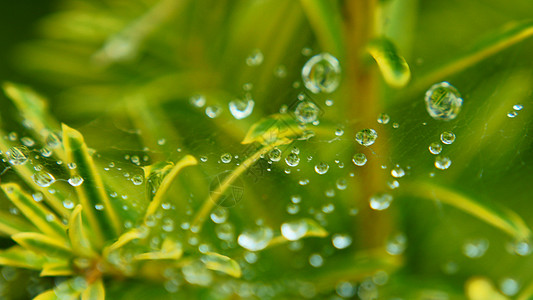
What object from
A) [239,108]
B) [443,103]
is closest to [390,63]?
[443,103]

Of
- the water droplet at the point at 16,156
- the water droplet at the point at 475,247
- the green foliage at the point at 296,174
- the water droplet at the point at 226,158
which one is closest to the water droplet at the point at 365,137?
the green foliage at the point at 296,174

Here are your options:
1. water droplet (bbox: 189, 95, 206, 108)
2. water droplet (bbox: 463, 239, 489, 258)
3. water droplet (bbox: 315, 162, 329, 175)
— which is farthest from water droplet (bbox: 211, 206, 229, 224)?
water droplet (bbox: 463, 239, 489, 258)

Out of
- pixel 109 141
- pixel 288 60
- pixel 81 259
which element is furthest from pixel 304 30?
pixel 81 259

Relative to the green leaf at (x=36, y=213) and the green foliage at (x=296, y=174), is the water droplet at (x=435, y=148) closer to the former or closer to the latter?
the green foliage at (x=296, y=174)

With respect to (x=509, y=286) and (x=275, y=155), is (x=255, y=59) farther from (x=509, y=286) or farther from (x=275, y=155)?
(x=509, y=286)

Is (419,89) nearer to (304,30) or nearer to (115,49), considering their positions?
(304,30)

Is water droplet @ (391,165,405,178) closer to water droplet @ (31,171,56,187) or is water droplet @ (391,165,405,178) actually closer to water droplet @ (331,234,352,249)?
water droplet @ (331,234,352,249)
